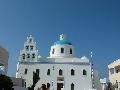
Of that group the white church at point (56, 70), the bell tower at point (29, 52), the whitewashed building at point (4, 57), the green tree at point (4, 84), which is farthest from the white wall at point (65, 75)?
the green tree at point (4, 84)

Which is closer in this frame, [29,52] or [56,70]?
[56,70]

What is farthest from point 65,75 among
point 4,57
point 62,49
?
point 4,57

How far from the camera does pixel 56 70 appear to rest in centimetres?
4928

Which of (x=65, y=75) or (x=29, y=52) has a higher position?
(x=29, y=52)

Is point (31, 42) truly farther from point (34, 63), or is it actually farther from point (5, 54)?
point (5, 54)

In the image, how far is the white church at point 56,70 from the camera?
48594 millimetres

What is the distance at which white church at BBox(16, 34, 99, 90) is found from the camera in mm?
Answer: 48594

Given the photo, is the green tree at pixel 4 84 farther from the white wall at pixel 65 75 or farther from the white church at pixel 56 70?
the white wall at pixel 65 75

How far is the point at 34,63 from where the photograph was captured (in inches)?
1954

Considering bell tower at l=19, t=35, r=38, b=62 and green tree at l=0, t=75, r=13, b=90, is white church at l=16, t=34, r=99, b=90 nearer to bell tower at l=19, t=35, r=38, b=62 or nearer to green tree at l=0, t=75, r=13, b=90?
bell tower at l=19, t=35, r=38, b=62

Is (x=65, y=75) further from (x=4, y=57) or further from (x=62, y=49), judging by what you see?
(x=4, y=57)

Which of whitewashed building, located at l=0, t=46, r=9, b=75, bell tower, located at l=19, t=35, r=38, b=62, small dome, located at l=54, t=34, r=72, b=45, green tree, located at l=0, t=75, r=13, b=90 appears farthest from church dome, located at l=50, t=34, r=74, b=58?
green tree, located at l=0, t=75, r=13, b=90

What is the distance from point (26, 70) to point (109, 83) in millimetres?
15191

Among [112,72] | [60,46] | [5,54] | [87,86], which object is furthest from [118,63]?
[5,54]
